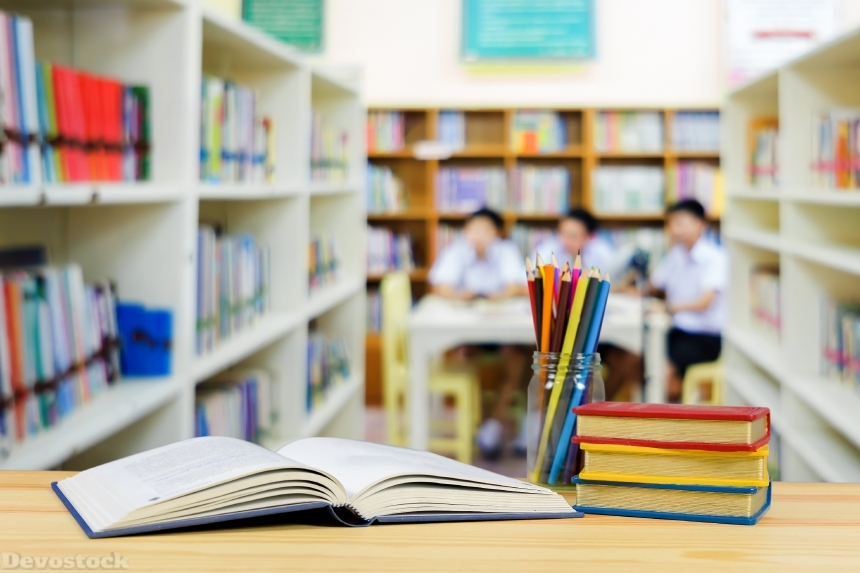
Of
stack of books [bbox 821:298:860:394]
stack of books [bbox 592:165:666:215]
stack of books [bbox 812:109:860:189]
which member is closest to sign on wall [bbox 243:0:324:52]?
stack of books [bbox 592:165:666:215]

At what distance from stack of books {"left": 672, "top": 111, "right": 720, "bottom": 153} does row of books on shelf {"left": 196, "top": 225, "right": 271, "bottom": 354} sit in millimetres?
3484

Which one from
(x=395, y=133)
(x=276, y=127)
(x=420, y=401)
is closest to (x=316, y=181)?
(x=276, y=127)

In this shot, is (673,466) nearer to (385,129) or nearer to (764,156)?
(764,156)

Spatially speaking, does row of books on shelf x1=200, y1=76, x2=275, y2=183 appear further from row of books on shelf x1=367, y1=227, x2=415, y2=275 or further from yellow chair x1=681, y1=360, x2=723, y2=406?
row of books on shelf x1=367, y1=227, x2=415, y2=275

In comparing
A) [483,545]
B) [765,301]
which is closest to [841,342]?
[765,301]

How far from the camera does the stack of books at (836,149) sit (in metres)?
2.78

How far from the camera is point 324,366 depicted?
3.79 m

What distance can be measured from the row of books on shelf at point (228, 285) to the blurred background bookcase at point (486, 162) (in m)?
2.95

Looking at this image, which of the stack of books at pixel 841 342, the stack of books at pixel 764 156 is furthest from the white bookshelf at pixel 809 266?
the stack of books at pixel 764 156

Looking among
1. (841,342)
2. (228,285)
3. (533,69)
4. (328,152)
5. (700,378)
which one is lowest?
(700,378)

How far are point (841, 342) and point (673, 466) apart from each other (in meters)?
2.20

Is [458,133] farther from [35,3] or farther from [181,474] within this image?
[181,474]

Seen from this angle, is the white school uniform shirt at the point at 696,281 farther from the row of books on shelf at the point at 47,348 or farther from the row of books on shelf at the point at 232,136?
the row of books on shelf at the point at 47,348

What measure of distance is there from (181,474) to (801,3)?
5.98 m
